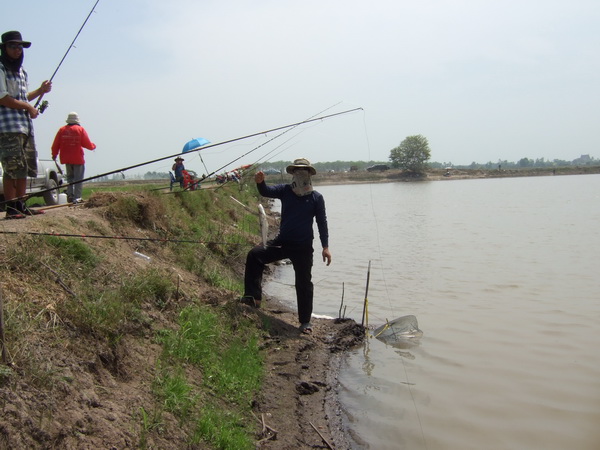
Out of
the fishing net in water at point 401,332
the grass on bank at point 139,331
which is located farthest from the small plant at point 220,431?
the fishing net in water at point 401,332

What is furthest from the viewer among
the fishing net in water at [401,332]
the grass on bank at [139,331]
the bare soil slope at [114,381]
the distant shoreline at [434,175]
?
the distant shoreline at [434,175]

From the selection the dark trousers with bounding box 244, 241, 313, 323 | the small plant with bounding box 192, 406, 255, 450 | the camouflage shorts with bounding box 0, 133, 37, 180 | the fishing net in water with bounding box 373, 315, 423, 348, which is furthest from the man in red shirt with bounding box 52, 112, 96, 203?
the small plant with bounding box 192, 406, 255, 450

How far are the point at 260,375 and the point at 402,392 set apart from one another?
1542 mm

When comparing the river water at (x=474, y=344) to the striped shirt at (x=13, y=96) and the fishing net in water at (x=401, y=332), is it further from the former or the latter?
the striped shirt at (x=13, y=96)

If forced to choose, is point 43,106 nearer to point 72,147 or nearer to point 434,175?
point 72,147

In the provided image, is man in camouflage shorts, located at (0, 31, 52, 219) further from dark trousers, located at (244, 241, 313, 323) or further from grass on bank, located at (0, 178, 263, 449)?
dark trousers, located at (244, 241, 313, 323)

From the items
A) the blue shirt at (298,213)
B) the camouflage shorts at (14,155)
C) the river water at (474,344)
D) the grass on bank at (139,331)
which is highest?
the camouflage shorts at (14,155)

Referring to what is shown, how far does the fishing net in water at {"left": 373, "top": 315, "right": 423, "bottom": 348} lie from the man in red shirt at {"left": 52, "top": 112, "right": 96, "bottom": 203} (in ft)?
16.8

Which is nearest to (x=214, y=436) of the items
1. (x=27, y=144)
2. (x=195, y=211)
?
(x=27, y=144)

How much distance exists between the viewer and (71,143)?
873 cm

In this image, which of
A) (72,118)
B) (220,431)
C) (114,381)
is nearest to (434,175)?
(72,118)

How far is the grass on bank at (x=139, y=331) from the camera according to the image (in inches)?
133

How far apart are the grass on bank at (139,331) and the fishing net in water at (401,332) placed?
201cm

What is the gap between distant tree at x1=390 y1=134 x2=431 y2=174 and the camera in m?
80.4
